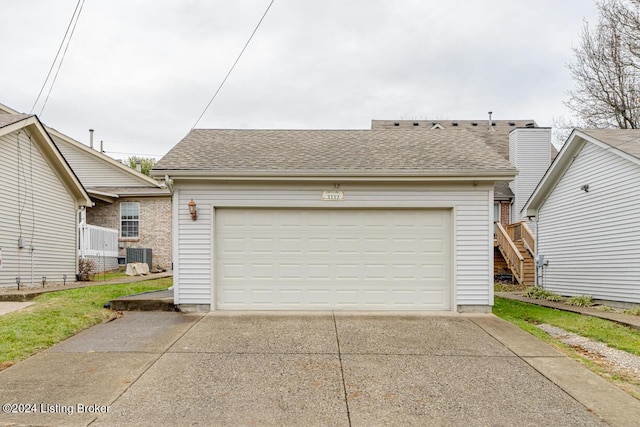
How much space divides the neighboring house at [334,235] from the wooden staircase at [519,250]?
9481mm

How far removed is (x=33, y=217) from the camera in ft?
42.2

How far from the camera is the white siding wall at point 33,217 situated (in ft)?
38.4

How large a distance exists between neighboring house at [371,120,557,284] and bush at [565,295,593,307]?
5.05 meters

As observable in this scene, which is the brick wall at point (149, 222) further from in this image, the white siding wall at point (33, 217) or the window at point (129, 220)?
the white siding wall at point (33, 217)

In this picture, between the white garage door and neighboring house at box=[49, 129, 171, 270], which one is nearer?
the white garage door

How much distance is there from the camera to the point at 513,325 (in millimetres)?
7961

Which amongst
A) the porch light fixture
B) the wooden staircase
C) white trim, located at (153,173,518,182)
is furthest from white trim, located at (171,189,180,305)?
the wooden staircase

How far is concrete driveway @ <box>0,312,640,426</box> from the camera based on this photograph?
4.40m

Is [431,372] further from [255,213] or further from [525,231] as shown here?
[525,231]

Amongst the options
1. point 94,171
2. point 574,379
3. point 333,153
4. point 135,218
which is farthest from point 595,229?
point 94,171

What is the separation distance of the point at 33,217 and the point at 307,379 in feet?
35.9

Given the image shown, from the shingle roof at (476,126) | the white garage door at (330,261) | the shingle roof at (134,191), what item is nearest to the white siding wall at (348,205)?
the white garage door at (330,261)

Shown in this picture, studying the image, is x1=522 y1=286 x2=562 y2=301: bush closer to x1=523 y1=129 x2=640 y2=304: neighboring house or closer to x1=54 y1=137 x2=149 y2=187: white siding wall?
x1=523 y1=129 x2=640 y2=304: neighboring house

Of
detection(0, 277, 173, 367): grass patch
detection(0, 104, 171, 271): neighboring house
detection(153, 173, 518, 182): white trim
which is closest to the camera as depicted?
detection(0, 277, 173, 367): grass patch
